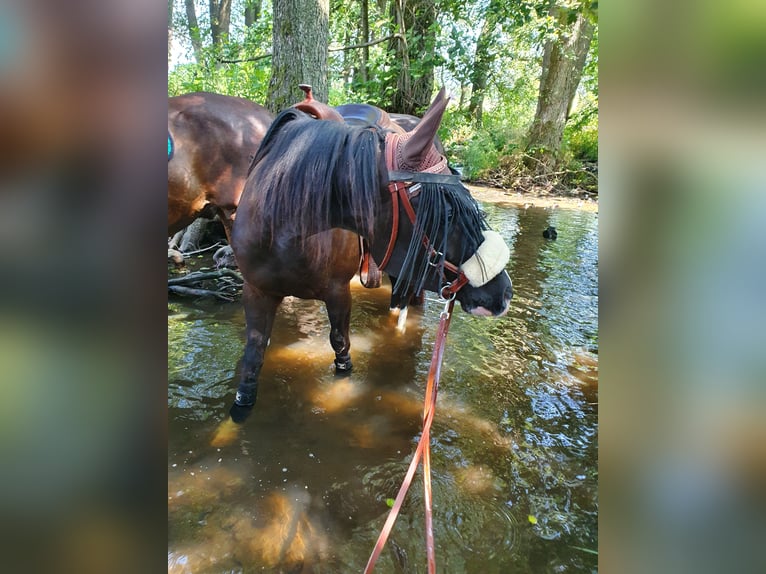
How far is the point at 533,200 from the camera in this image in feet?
40.5

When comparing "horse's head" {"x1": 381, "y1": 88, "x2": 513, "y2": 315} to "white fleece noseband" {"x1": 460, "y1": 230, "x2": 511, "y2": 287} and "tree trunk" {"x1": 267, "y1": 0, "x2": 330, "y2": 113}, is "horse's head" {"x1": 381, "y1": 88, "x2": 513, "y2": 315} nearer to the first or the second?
"white fleece noseband" {"x1": 460, "y1": 230, "x2": 511, "y2": 287}

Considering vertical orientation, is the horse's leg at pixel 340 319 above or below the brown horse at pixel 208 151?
below

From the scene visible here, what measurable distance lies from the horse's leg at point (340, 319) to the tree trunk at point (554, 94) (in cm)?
1212

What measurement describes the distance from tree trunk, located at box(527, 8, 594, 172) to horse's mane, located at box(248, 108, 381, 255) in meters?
12.4

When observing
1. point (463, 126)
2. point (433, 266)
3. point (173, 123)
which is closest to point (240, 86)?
point (173, 123)

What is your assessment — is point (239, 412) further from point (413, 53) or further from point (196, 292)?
point (413, 53)

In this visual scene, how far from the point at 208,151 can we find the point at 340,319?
2.35 meters

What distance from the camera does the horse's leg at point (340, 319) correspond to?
301 centimetres

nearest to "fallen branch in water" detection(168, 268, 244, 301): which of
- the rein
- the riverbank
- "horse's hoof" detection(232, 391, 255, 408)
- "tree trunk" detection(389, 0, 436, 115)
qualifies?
"horse's hoof" detection(232, 391, 255, 408)

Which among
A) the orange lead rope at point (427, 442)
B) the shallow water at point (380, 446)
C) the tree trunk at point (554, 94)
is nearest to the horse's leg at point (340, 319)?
the shallow water at point (380, 446)
